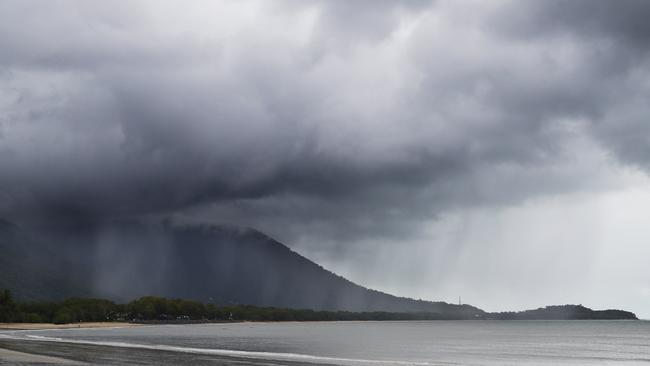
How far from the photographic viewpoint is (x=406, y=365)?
8269 cm

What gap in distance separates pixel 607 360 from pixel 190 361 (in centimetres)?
6351

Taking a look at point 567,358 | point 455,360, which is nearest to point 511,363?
point 455,360

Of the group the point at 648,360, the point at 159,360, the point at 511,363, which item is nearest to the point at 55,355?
the point at 159,360

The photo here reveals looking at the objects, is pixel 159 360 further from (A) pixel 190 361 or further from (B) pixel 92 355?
(B) pixel 92 355

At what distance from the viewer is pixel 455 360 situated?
96125 millimetres

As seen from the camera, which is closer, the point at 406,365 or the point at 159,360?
the point at 159,360

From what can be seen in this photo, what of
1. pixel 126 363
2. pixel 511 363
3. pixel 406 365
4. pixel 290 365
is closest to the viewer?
pixel 126 363

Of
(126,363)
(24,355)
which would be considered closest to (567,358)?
(126,363)

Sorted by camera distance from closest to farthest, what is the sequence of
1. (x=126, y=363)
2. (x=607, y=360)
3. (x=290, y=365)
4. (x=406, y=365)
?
1. (x=126, y=363)
2. (x=290, y=365)
3. (x=406, y=365)
4. (x=607, y=360)

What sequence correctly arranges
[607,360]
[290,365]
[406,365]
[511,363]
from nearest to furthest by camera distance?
[290,365]
[406,365]
[511,363]
[607,360]

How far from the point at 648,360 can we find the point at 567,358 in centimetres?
1272

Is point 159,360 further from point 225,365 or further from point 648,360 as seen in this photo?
point 648,360

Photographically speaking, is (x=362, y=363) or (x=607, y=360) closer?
(x=362, y=363)

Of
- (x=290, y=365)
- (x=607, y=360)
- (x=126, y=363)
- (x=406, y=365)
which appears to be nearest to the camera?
(x=126, y=363)
